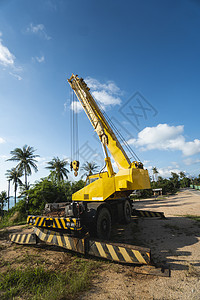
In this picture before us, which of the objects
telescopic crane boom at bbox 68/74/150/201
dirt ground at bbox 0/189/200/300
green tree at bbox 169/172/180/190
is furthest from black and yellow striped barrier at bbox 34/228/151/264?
green tree at bbox 169/172/180/190

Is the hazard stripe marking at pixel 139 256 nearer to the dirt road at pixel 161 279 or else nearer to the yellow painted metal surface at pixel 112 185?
the dirt road at pixel 161 279

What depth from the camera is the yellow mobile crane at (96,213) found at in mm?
4035

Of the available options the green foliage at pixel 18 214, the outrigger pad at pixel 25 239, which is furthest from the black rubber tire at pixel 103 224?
the green foliage at pixel 18 214

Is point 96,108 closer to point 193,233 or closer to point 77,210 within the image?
point 77,210

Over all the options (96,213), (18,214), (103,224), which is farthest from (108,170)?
(18,214)

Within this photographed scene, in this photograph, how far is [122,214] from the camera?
7820 mm

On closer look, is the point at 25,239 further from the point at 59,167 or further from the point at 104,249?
the point at 59,167

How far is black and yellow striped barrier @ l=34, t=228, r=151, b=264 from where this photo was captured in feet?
11.9

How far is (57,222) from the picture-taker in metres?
4.66

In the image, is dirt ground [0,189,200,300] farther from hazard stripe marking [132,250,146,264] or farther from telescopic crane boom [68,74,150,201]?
telescopic crane boom [68,74,150,201]

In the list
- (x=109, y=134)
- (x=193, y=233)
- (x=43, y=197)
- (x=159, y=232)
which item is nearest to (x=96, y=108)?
(x=109, y=134)

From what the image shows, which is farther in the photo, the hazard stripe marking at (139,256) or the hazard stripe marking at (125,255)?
the hazard stripe marking at (125,255)

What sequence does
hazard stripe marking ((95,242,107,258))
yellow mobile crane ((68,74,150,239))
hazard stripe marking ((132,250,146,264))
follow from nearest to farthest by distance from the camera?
hazard stripe marking ((132,250,146,264))
hazard stripe marking ((95,242,107,258))
yellow mobile crane ((68,74,150,239))

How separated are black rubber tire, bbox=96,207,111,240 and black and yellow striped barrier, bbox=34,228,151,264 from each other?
36.3 inches
